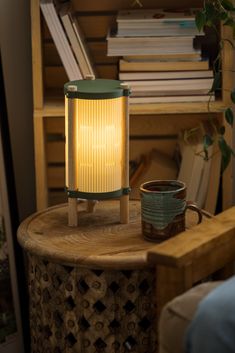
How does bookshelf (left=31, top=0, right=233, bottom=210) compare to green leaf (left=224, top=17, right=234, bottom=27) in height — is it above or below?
below

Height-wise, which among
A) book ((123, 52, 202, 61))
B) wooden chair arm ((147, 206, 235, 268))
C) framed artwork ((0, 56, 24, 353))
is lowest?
framed artwork ((0, 56, 24, 353))

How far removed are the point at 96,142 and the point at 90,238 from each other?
242 mm

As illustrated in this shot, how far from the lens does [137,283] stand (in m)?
1.79

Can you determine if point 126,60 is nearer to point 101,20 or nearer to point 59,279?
point 101,20

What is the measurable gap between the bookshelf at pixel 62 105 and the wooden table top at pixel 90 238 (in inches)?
10.9

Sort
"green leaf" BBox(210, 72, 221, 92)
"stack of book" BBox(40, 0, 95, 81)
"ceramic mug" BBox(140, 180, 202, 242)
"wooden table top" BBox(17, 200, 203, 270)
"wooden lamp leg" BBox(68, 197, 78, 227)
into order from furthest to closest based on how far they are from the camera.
Result: 1. "stack of book" BBox(40, 0, 95, 81)
2. "green leaf" BBox(210, 72, 221, 92)
3. "wooden lamp leg" BBox(68, 197, 78, 227)
4. "ceramic mug" BBox(140, 180, 202, 242)
5. "wooden table top" BBox(17, 200, 203, 270)

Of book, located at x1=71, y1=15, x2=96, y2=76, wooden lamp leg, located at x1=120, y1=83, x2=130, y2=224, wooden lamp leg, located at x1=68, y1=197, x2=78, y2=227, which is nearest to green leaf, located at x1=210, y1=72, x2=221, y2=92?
wooden lamp leg, located at x1=120, y1=83, x2=130, y2=224

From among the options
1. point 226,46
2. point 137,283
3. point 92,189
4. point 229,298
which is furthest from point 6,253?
point 229,298

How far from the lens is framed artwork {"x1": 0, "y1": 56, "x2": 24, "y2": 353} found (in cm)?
230

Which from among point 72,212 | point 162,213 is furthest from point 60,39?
point 162,213

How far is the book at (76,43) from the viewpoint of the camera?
2.21m

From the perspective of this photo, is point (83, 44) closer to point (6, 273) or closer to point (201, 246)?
point (6, 273)

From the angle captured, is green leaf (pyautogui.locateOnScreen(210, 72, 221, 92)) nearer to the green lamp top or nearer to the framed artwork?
the green lamp top

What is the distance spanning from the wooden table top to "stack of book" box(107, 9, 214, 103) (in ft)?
1.20
